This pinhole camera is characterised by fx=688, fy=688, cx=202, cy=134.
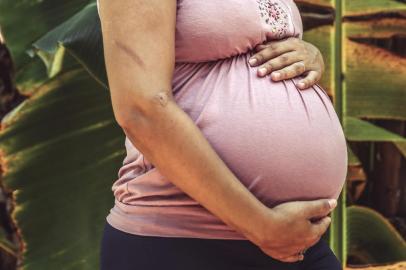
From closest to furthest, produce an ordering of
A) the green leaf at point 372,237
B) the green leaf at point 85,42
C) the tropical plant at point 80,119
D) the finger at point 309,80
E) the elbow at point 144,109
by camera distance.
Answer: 1. the elbow at point 144,109
2. the finger at point 309,80
3. the green leaf at point 85,42
4. the tropical plant at point 80,119
5. the green leaf at point 372,237

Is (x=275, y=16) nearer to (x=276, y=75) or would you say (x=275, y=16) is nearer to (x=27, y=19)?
(x=276, y=75)

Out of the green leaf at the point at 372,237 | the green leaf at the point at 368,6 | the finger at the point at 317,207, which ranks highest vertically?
the finger at the point at 317,207

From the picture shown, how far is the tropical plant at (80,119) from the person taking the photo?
1393 mm

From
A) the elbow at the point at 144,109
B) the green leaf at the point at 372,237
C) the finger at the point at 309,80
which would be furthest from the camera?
the green leaf at the point at 372,237

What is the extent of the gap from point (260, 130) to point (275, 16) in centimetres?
14

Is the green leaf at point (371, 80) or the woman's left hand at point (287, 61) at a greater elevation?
the woman's left hand at point (287, 61)

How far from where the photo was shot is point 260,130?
0.70 metres

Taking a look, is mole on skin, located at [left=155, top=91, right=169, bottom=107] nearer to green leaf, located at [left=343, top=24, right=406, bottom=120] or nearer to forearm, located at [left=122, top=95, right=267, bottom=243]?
forearm, located at [left=122, top=95, right=267, bottom=243]

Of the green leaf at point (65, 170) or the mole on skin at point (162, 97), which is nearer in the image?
the mole on skin at point (162, 97)

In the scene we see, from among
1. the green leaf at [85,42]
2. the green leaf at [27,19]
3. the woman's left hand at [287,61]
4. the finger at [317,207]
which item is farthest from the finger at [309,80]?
the green leaf at [27,19]

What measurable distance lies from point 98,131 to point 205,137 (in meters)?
0.76

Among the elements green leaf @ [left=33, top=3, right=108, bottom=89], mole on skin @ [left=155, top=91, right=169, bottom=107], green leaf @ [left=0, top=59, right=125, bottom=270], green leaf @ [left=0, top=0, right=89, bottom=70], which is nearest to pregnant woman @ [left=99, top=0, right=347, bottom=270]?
mole on skin @ [left=155, top=91, right=169, bottom=107]

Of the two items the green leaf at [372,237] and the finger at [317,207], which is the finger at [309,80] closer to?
the finger at [317,207]

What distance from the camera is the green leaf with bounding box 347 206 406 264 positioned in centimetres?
155
